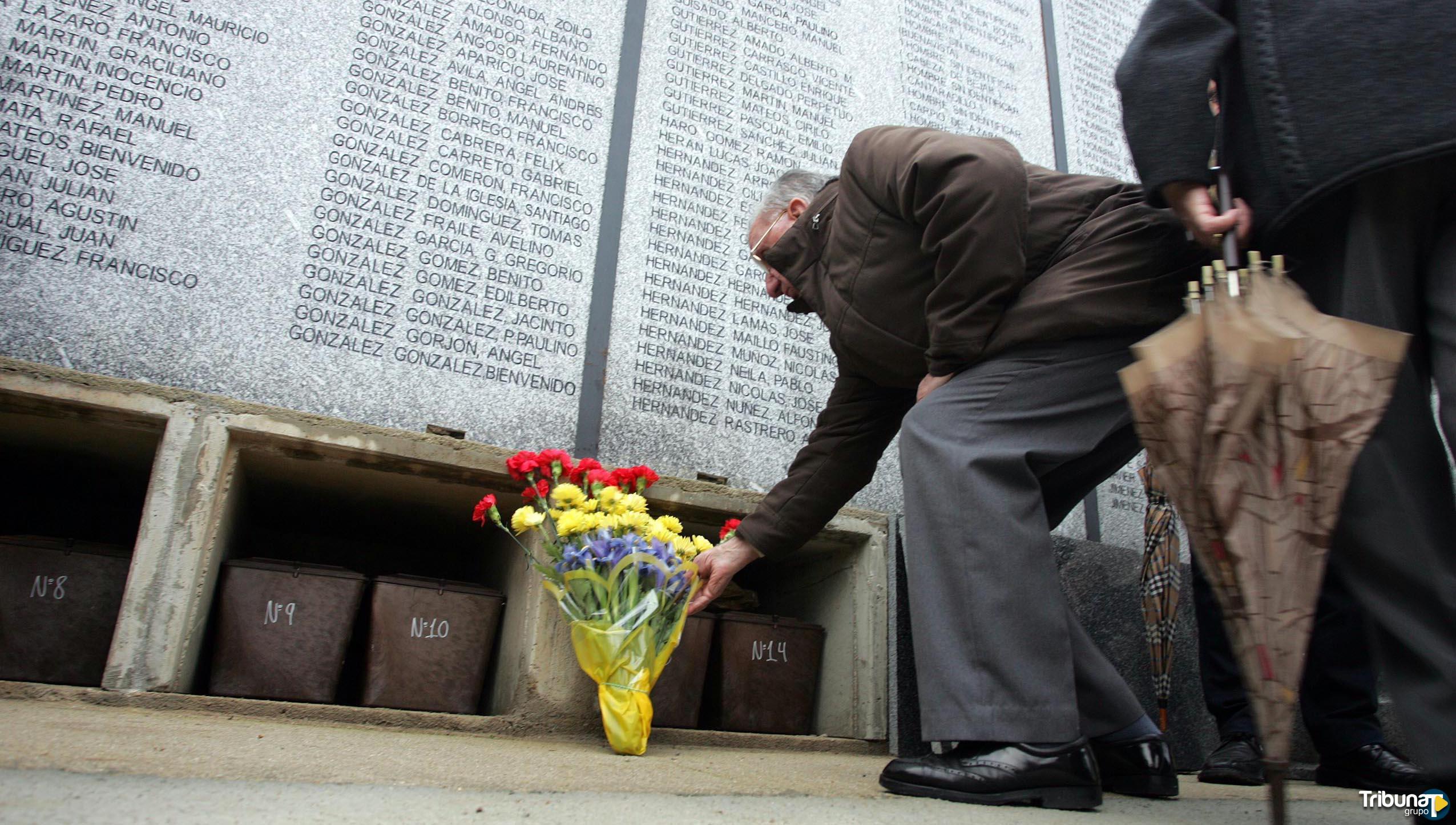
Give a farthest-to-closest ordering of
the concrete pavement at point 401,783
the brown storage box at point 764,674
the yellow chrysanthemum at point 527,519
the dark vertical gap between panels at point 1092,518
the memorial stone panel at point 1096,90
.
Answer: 1. the memorial stone panel at point 1096,90
2. the dark vertical gap between panels at point 1092,518
3. the brown storage box at point 764,674
4. the yellow chrysanthemum at point 527,519
5. the concrete pavement at point 401,783

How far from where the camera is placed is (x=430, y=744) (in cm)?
162

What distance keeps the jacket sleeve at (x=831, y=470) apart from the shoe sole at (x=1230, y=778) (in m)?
1.06

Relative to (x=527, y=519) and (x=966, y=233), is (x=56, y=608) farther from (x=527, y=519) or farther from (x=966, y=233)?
(x=966, y=233)

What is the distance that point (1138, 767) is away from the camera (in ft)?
5.49

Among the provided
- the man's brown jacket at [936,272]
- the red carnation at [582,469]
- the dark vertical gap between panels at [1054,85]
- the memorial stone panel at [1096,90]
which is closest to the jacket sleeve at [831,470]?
the man's brown jacket at [936,272]

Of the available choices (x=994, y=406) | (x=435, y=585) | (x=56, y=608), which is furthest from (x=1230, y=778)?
(x=56, y=608)

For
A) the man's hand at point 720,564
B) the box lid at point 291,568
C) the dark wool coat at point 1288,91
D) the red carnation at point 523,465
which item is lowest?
the box lid at point 291,568

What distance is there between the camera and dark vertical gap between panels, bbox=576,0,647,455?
8.73 ft

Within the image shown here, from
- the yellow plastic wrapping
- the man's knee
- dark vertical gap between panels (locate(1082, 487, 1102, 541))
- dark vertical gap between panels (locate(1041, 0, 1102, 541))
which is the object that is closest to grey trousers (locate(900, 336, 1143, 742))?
the man's knee

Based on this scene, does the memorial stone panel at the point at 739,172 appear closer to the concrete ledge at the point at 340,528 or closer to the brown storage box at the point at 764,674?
the concrete ledge at the point at 340,528

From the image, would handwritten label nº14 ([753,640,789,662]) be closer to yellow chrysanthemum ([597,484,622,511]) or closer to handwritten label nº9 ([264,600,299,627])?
yellow chrysanthemum ([597,484,622,511])

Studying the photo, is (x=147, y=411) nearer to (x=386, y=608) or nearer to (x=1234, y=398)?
(x=386, y=608)

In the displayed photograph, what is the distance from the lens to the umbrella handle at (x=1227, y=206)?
4.23 feet

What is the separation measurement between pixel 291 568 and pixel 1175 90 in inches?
79.7
